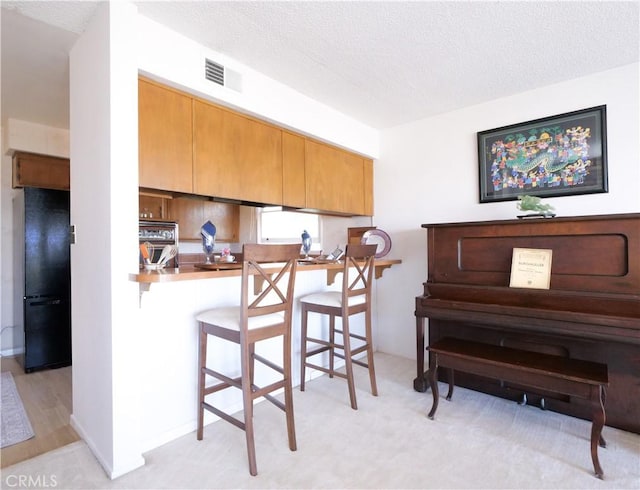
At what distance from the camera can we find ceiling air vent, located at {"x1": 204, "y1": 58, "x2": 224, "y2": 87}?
7.23ft

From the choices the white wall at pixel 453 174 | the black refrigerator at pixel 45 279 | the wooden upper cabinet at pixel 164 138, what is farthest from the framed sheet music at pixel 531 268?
the black refrigerator at pixel 45 279

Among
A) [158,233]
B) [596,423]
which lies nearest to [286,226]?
[158,233]

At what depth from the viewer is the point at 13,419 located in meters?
2.24

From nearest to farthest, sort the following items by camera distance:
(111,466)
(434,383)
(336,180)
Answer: (111,466) < (434,383) < (336,180)

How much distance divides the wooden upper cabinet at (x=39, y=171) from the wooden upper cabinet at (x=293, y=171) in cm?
241

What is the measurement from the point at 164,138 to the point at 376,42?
147 cm

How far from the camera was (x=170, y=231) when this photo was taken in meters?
3.57

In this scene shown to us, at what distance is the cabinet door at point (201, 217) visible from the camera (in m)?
4.01

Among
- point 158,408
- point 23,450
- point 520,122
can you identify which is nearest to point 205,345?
point 158,408

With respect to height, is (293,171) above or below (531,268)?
above

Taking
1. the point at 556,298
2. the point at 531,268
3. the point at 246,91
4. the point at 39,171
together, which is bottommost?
the point at 556,298

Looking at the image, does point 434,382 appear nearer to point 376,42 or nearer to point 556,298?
point 556,298

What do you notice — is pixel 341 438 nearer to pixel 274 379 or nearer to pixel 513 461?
pixel 274 379

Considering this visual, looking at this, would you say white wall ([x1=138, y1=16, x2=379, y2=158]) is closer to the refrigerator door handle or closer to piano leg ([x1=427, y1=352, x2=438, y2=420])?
piano leg ([x1=427, y1=352, x2=438, y2=420])
